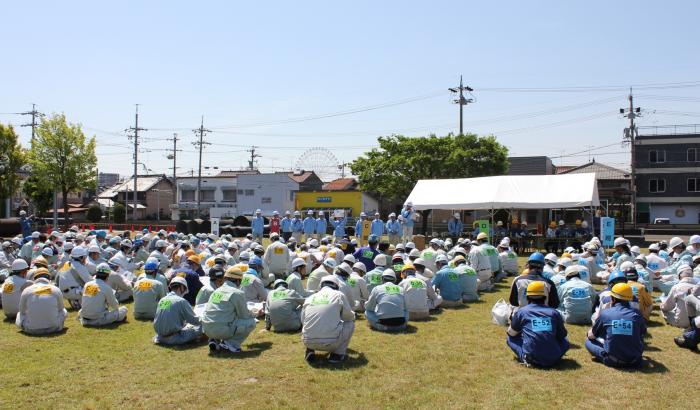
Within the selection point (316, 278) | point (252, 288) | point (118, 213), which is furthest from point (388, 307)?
point (118, 213)

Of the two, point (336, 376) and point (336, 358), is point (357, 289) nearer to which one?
point (336, 358)

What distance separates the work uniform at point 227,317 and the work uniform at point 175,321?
0.52m

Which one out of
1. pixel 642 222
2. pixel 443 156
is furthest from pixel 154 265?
pixel 642 222

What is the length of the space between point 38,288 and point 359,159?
39.7 m

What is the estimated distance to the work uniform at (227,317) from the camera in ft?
26.2

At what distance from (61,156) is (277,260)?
2510 centimetres

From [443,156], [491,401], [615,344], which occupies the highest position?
[443,156]

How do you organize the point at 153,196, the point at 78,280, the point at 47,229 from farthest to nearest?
the point at 153,196 < the point at 47,229 < the point at 78,280

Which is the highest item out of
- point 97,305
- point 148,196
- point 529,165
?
point 529,165

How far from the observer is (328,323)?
7.30 m

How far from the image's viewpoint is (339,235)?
2516 centimetres

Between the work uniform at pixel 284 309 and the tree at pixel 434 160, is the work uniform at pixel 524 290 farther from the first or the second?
the tree at pixel 434 160

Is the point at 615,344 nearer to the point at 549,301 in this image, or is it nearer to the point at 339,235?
the point at 549,301

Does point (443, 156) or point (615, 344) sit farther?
point (443, 156)
